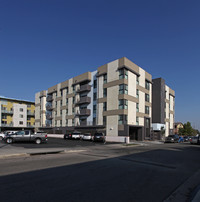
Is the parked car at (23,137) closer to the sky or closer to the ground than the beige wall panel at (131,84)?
closer to the ground

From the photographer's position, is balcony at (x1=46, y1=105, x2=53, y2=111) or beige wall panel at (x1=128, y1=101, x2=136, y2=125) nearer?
beige wall panel at (x1=128, y1=101, x2=136, y2=125)

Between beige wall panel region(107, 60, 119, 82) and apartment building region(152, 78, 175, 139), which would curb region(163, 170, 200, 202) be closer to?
beige wall panel region(107, 60, 119, 82)

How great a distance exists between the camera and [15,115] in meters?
76.8

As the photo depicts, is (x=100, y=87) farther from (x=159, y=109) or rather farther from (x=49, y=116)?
(x=49, y=116)

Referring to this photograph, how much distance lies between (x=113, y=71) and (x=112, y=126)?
1115cm

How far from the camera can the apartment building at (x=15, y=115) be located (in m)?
73.8

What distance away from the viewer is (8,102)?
252 feet

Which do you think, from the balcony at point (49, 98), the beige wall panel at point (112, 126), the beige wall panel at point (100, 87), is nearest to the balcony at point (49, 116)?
the balcony at point (49, 98)

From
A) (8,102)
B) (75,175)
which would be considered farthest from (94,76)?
(8,102)

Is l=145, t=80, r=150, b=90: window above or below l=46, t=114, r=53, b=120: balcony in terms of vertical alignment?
above

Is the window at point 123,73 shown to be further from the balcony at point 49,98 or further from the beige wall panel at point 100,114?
the balcony at point 49,98

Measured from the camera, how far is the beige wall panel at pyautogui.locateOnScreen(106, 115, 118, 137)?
36688 mm

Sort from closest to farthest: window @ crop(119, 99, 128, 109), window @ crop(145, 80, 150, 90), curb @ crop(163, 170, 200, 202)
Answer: curb @ crop(163, 170, 200, 202)
window @ crop(119, 99, 128, 109)
window @ crop(145, 80, 150, 90)

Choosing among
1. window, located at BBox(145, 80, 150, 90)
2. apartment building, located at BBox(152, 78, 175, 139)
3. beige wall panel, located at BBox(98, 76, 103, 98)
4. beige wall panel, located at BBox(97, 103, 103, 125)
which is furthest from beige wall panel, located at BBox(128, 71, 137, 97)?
apartment building, located at BBox(152, 78, 175, 139)
